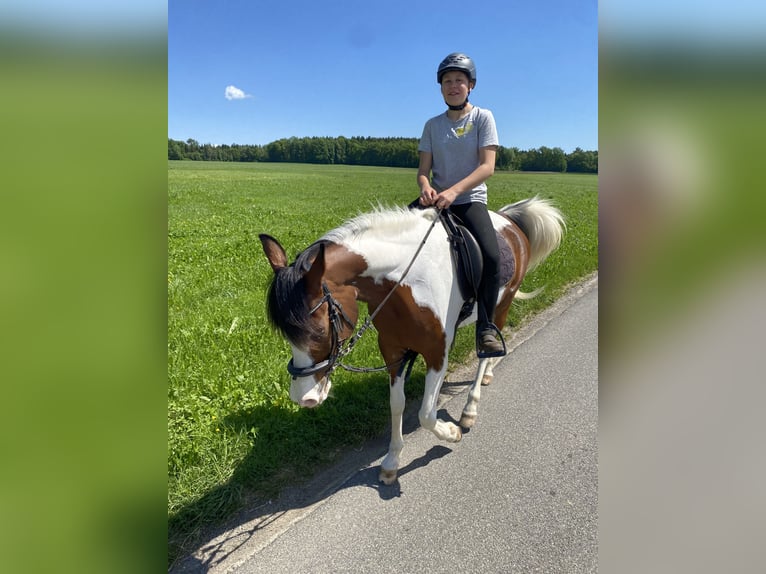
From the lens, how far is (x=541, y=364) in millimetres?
5027

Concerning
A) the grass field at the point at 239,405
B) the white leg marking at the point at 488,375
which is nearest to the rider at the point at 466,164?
the white leg marking at the point at 488,375

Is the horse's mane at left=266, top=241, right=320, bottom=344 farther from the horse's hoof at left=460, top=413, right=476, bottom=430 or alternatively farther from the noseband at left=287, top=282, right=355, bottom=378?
the horse's hoof at left=460, top=413, right=476, bottom=430

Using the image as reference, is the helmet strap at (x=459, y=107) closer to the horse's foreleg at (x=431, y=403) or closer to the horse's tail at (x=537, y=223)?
the horse's tail at (x=537, y=223)

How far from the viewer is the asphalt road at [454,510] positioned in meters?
2.57

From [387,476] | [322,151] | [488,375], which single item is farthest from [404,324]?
[322,151]

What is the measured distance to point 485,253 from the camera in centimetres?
337

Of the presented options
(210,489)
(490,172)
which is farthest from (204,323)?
(490,172)

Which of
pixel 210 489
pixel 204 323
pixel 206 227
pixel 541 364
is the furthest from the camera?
pixel 206 227

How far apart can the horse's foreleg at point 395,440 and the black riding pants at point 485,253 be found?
865 millimetres
